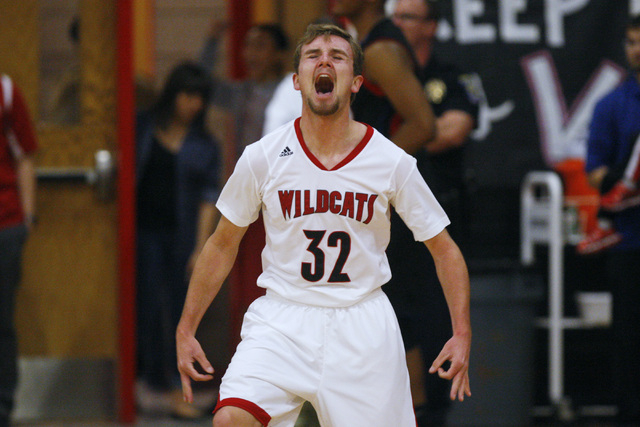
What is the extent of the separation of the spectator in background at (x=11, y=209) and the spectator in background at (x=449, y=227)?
1.92 m

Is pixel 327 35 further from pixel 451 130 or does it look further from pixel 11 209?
pixel 11 209

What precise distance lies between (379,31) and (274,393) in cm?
155

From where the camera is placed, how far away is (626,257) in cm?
504

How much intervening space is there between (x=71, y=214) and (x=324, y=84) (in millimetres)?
3127

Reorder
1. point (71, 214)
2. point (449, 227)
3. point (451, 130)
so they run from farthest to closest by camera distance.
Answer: point (71, 214), point (451, 130), point (449, 227)

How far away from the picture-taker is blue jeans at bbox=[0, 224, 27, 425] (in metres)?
4.84

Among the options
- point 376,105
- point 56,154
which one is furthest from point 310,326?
point 56,154

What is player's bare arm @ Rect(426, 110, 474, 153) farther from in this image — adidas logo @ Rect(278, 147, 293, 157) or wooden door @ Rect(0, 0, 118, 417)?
wooden door @ Rect(0, 0, 118, 417)

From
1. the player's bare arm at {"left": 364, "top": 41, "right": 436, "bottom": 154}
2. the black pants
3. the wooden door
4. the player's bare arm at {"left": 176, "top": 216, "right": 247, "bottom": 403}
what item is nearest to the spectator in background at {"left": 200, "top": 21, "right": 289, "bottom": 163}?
the wooden door

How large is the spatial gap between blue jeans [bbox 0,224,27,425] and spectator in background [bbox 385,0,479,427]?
78.2 inches

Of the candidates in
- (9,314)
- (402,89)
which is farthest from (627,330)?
(9,314)

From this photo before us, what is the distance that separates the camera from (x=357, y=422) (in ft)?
9.82

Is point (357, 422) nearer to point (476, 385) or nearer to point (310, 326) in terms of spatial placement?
point (310, 326)

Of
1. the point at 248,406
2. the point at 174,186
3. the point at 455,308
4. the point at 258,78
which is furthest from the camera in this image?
the point at 174,186
